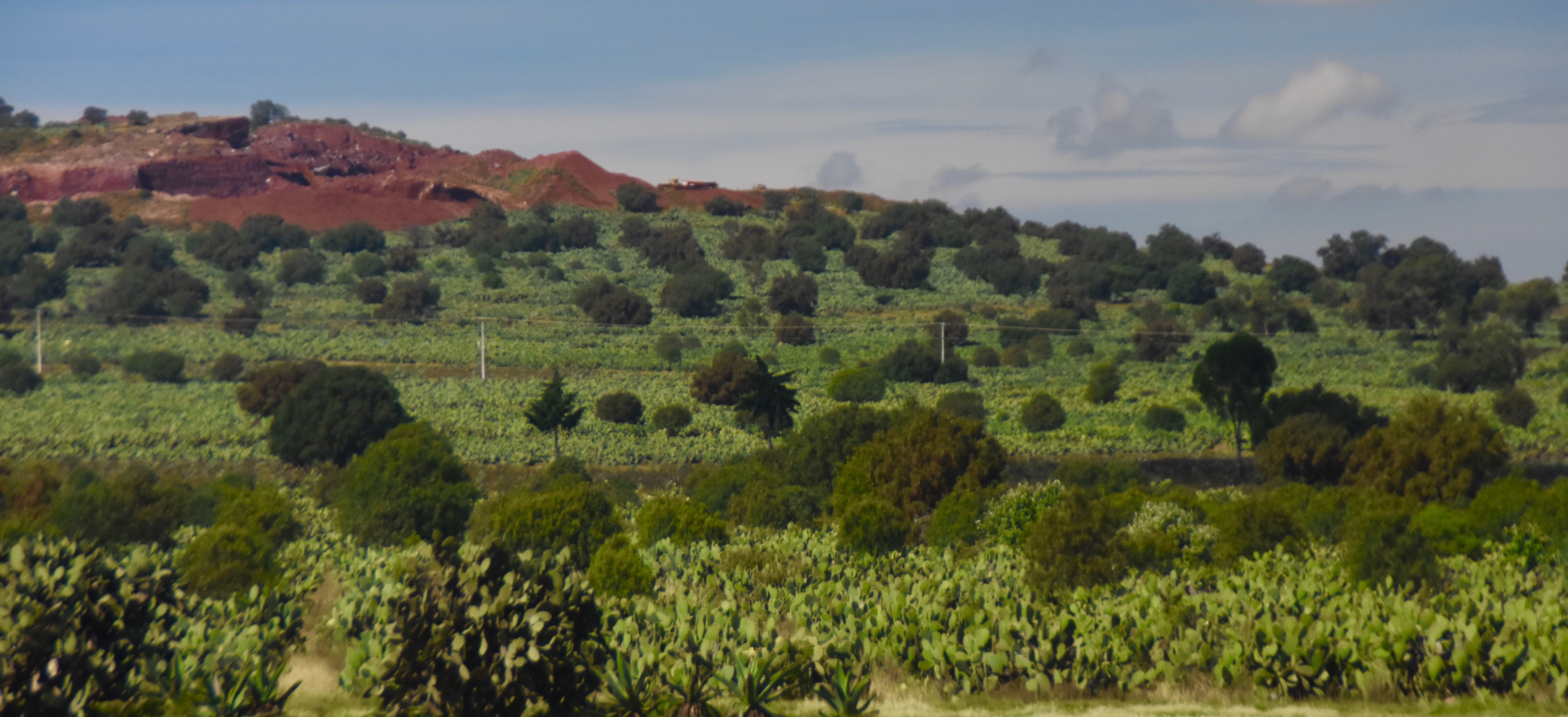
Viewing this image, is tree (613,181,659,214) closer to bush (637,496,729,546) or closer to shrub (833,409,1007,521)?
shrub (833,409,1007,521)

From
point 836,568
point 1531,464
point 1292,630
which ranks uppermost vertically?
point 1292,630

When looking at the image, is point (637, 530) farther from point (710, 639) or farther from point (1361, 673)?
point (1361, 673)

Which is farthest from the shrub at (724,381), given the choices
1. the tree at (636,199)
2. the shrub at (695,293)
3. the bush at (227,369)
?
the tree at (636,199)

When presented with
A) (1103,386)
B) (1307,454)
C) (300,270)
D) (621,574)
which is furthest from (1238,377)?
(300,270)

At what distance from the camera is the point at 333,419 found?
40.2m

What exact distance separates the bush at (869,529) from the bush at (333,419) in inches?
956

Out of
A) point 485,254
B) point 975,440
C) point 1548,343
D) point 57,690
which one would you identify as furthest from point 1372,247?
point 57,690

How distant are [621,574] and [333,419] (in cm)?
2644

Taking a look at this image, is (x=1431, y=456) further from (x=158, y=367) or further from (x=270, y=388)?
(x=158, y=367)

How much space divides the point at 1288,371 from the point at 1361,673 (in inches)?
2149

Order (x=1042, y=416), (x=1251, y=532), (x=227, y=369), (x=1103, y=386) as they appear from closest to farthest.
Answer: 1. (x=1251, y=532)
2. (x=1042, y=416)
3. (x=1103, y=386)
4. (x=227, y=369)

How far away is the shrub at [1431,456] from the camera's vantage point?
3094cm

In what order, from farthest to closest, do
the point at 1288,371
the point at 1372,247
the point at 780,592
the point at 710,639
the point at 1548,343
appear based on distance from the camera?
the point at 1372,247, the point at 1548,343, the point at 1288,371, the point at 780,592, the point at 710,639

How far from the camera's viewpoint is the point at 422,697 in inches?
355
